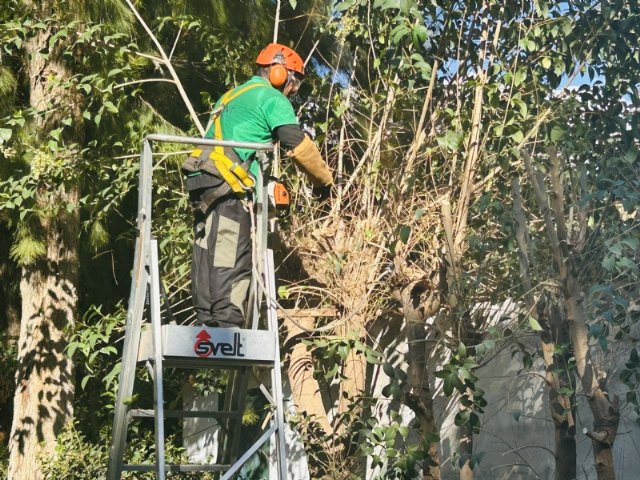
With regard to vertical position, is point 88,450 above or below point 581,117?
below

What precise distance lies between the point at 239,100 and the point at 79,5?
114 inches

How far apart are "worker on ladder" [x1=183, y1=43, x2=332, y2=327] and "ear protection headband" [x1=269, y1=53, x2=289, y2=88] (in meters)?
0.13

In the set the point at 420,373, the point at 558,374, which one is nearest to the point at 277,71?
the point at 420,373

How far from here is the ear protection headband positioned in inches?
204

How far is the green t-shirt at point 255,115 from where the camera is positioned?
4.89 metres

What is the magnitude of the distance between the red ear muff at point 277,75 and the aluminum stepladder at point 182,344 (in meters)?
0.51

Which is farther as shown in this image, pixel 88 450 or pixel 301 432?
pixel 88 450

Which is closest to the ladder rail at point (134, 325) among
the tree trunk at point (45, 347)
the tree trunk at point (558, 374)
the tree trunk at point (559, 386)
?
the tree trunk at point (558, 374)

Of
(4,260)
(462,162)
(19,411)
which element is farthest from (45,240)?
(462,162)

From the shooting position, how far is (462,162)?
20.4 feet

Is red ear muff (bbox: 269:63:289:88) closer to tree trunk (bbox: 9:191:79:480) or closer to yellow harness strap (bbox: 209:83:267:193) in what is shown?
yellow harness strap (bbox: 209:83:267:193)

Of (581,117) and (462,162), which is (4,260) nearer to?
(462,162)

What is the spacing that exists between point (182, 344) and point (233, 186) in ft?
2.87

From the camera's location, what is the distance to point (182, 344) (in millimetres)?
4352
